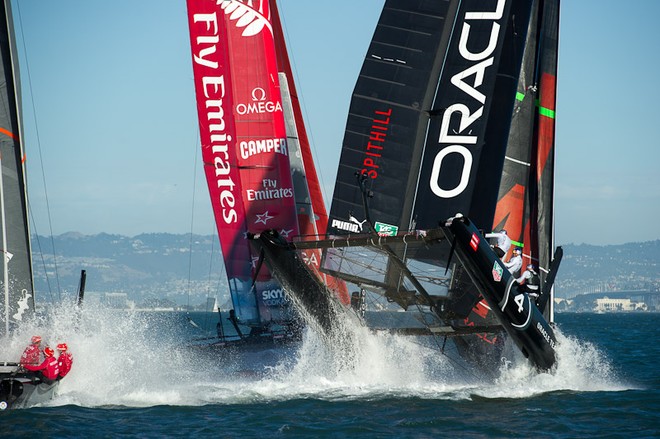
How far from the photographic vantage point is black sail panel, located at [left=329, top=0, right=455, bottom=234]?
1495 cm

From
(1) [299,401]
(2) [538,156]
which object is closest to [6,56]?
(1) [299,401]

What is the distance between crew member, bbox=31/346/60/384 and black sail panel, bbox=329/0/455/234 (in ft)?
13.4

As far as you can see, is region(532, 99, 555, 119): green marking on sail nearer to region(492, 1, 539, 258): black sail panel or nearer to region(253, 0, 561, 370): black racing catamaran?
region(492, 1, 539, 258): black sail panel

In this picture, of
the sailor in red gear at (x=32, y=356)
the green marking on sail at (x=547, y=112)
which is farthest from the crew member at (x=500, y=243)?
the sailor in red gear at (x=32, y=356)

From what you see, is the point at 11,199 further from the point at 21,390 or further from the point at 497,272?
the point at 497,272

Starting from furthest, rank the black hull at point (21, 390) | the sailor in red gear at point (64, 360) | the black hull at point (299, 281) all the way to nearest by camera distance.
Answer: the black hull at point (299, 281), the sailor in red gear at point (64, 360), the black hull at point (21, 390)

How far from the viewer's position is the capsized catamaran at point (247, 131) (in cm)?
2142

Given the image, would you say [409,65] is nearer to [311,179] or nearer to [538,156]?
[538,156]

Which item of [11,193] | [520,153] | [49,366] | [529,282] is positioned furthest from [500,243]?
[11,193]

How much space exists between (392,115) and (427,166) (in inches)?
35.5

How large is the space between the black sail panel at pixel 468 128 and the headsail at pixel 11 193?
5.42 meters

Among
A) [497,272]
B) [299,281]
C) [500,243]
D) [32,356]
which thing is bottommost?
[32,356]

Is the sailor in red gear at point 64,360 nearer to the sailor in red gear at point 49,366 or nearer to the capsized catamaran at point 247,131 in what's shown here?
the sailor in red gear at point 49,366

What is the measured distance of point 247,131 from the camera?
2138 centimetres
